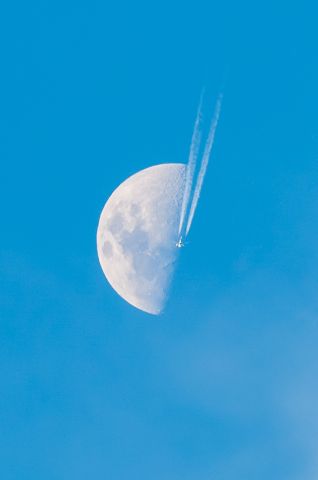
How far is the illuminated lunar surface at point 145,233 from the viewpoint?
67375 millimetres

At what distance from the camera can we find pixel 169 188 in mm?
68000

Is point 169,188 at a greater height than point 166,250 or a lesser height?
greater

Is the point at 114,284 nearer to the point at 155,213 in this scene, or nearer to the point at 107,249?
the point at 107,249

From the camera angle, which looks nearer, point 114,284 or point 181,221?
point 181,221

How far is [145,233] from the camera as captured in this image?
68.1 meters

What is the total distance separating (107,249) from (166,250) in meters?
6.83

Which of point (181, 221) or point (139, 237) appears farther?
point (139, 237)

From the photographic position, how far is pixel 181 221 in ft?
211

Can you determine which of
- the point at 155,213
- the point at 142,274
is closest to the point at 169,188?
the point at 155,213

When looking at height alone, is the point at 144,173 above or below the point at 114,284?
above

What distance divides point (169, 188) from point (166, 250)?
6.00 meters

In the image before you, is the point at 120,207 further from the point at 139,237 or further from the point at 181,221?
the point at 181,221

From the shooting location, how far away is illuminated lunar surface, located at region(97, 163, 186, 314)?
67.4 m

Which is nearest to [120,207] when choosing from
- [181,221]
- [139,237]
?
[139,237]
